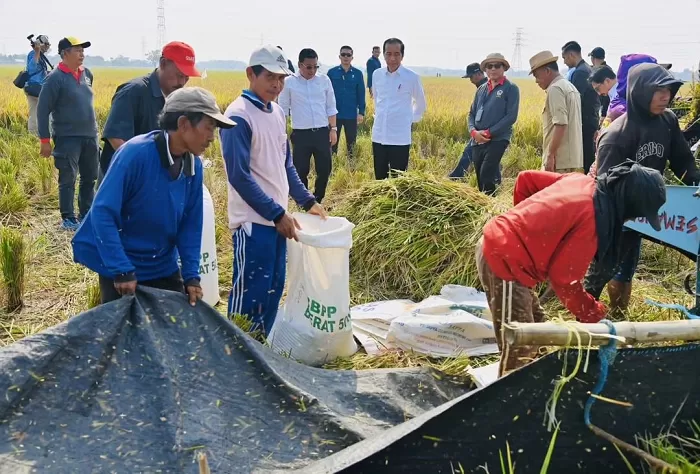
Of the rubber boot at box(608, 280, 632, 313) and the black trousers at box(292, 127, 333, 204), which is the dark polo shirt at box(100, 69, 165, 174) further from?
the rubber boot at box(608, 280, 632, 313)

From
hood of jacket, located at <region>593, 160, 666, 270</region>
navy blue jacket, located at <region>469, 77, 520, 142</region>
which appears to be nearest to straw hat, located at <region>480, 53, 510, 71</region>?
navy blue jacket, located at <region>469, 77, 520, 142</region>

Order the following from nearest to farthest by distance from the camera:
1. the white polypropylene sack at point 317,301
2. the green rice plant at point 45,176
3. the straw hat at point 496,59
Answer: the white polypropylene sack at point 317,301, the straw hat at point 496,59, the green rice plant at point 45,176

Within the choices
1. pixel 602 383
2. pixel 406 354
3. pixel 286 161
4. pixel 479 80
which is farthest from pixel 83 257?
pixel 479 80

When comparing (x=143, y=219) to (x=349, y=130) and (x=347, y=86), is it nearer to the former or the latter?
(x=347, y=86)

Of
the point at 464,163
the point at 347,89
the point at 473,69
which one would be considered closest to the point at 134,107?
the point at 464,163

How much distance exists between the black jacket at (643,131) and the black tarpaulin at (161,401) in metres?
1.95

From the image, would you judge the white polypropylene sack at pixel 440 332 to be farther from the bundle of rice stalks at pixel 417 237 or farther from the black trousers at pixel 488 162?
the black trousers at pixel 488 162

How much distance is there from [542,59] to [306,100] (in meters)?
2.19

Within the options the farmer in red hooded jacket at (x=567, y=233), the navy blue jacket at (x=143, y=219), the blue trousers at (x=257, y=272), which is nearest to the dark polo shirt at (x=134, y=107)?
the blue trousers at (x=257, y=272)

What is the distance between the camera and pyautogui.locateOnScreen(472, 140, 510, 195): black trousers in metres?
5.84

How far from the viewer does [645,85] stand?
11.1 feet

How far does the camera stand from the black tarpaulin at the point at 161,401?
1.94 meters

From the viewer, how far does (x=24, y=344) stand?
2.05 m

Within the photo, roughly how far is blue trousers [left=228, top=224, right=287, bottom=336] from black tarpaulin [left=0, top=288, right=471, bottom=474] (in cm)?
78
